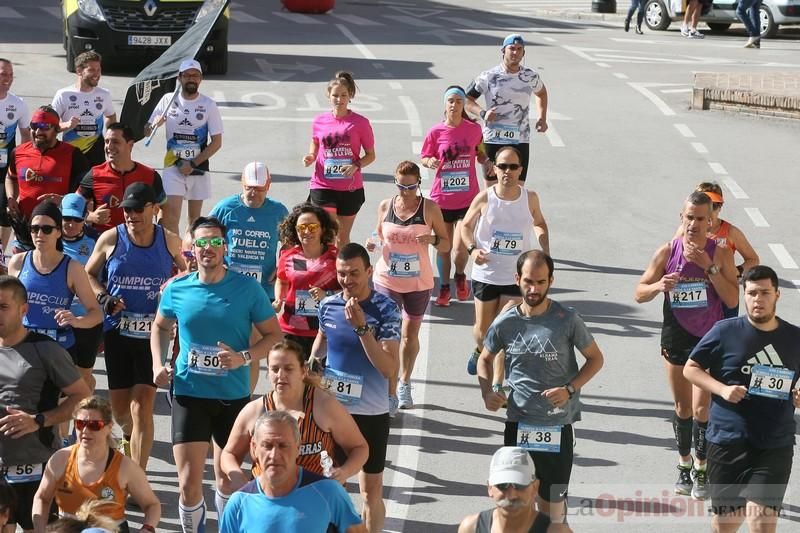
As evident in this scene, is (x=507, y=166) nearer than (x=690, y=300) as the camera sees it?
No

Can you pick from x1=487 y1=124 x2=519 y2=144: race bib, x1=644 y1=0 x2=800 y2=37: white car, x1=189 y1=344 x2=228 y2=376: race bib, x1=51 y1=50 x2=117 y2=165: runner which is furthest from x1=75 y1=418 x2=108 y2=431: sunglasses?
x1=644 y1=0 x2=800 y2=37: white car

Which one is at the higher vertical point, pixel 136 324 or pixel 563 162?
pixel 136 324

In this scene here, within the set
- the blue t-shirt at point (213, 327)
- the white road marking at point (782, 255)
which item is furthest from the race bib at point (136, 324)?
the white road marking at point (782, 255)

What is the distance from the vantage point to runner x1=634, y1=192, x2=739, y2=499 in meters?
9.72

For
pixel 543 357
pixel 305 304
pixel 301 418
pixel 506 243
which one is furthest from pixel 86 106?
pixel 301 418

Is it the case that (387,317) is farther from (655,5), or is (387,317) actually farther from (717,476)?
(655,5)

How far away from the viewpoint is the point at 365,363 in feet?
28.4

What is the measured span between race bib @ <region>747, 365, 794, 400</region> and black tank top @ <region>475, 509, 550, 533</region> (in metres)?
2.15

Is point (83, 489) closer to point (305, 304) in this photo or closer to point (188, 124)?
point (305, 304)

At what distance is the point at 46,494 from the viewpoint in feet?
24.7

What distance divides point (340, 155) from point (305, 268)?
4.26 meters

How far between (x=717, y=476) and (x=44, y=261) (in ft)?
14.7

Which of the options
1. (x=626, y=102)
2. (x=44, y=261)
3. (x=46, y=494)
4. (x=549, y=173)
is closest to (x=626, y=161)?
(x=549, y=173)

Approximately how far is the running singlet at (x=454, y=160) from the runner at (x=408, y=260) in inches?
99.1
